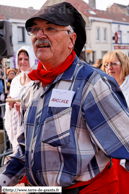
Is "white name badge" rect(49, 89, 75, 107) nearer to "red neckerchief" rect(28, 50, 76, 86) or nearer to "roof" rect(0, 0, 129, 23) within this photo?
"red neckerchief" rect(28, 50, 76, 86)

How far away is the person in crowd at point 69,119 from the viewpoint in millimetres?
1442

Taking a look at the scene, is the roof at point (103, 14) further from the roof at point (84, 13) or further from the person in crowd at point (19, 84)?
the person in crowd at point (19, 84)

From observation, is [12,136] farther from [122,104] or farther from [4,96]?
[122,104]

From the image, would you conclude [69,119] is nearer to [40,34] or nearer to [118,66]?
[40,34]

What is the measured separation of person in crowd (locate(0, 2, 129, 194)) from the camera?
4.73 ft

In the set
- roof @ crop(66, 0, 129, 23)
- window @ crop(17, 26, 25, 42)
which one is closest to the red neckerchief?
window @ crop(17, 26, 25, 42)

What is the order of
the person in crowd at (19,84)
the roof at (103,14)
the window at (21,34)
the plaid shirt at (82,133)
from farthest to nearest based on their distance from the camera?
the roof at (103,14)
the window at (21,34)
the person in crowd at (19,84)
the plaid shirt at (82,133)

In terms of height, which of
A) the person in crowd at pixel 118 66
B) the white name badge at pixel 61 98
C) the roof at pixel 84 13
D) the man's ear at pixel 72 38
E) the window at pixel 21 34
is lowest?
the white name badge at pixel 61 98

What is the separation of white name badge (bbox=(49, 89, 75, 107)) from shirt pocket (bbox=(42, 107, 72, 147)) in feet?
0.14

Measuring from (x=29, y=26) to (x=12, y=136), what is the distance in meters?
2.87

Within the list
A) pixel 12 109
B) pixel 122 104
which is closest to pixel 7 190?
pixel 122 104

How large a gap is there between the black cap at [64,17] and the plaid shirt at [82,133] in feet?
1.06

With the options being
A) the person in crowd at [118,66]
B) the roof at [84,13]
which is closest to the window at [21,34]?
the roof at [84,13]

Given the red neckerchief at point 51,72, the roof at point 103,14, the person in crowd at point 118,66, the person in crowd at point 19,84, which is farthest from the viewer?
the roof at point 103,14
